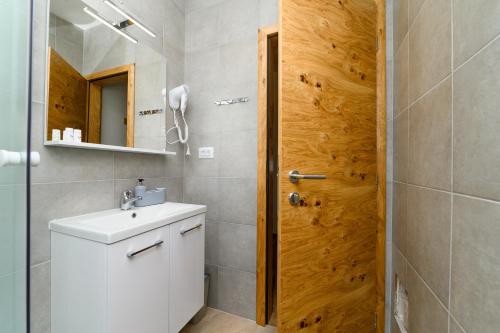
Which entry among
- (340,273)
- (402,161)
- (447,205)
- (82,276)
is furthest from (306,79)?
(82,276)

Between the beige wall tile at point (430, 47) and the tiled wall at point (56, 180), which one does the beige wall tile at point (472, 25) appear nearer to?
the beige wall tile at point (430, 47)

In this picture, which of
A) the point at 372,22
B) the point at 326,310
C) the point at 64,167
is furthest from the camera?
the point at 372,22

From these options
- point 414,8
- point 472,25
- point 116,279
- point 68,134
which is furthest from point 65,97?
point 414,8

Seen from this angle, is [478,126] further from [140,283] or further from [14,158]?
[140,283]

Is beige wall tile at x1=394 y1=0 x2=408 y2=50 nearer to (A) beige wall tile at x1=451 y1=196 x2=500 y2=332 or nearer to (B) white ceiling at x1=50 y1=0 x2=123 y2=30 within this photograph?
(A) beige wall tile at x1=451 y1=196 x2=500 y2=332

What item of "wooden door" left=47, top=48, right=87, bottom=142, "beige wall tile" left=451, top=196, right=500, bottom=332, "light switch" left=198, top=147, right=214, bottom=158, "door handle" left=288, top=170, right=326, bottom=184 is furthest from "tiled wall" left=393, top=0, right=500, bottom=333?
"wooden door" left=47, top=48, right=87, bottom=142

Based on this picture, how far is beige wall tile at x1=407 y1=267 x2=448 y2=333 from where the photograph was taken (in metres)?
0.65

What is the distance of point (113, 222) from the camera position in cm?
112

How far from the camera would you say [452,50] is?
1.98 ft

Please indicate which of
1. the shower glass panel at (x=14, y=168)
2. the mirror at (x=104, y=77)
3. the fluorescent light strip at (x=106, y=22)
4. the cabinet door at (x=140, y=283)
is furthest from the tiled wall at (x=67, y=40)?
the cabinet door at (x=140, y=283)

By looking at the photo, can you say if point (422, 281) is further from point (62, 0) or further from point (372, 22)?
point (62, 0)

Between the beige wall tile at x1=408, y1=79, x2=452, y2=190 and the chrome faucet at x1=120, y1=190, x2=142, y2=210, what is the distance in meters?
1.52

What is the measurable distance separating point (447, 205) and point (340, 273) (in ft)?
2.45

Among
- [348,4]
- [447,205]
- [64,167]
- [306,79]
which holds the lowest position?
[447,205]
